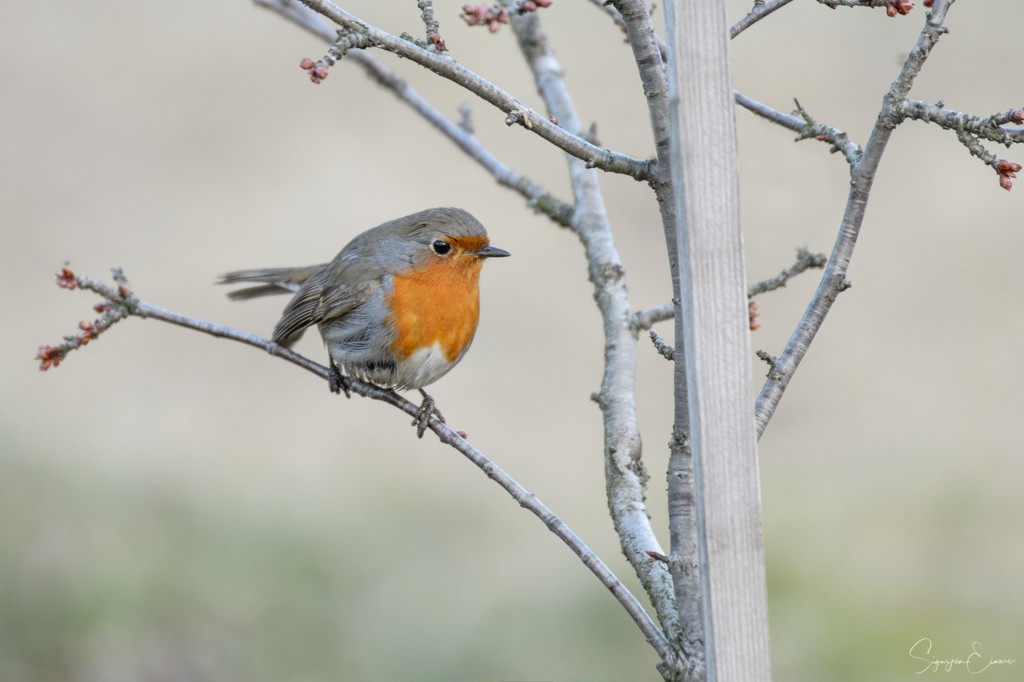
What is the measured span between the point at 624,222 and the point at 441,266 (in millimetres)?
4373

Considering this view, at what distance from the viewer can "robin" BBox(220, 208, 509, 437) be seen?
3.73 m

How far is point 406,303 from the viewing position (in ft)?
12.4

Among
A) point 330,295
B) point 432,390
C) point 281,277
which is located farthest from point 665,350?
point 432,390

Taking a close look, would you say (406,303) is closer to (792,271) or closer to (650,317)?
(650,317)

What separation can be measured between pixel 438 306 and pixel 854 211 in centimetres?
207

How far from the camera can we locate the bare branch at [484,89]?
1.80 metres

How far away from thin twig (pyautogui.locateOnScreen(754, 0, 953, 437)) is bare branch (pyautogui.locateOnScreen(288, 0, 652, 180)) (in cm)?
35

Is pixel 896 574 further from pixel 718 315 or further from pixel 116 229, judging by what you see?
pixel 116 229

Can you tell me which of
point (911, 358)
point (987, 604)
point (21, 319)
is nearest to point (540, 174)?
point (911, 358)

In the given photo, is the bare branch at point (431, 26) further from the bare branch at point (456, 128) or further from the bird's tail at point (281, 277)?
the bird's tail at point (281, 277)

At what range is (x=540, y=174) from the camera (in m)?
8.54

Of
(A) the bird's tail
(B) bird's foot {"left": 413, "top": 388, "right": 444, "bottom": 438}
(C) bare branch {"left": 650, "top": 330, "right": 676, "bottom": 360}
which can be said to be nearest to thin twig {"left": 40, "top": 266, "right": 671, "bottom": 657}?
(B) bird's foot {"left": 413, "top": 388, "right": 444, "bottom": 438}

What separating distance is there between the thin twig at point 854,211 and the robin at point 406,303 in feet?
6.02

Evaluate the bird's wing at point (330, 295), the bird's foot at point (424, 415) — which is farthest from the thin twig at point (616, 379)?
the bird's wing at point (330, 295)
